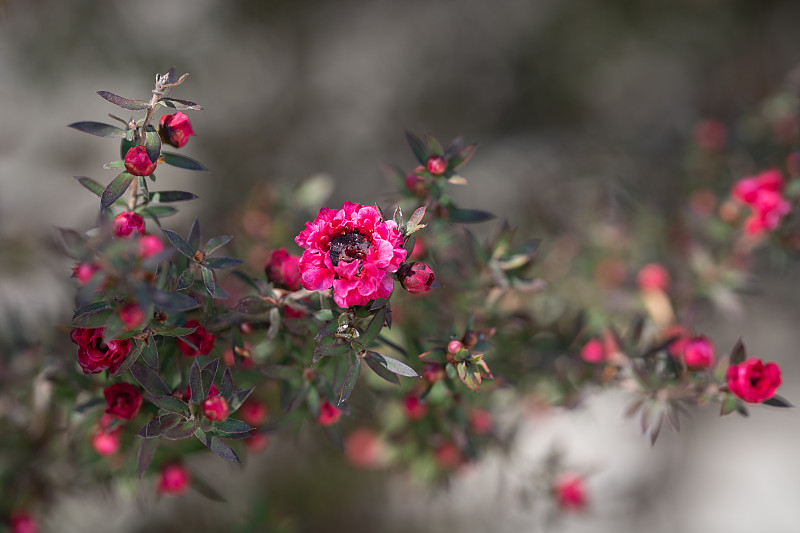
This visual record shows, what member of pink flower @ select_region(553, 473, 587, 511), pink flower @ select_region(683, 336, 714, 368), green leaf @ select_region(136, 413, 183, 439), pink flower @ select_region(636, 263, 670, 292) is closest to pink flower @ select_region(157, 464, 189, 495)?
green leaf @ select_region(136, 413, 183, 439)

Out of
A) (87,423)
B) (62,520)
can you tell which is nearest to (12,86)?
(62,520)

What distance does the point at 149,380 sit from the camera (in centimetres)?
98

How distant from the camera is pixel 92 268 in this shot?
2.51 feet

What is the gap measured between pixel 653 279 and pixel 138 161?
56.7 inches

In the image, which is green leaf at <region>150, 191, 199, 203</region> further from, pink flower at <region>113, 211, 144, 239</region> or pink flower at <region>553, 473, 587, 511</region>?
pink flower at <region>553, 473, 587, 511</region>

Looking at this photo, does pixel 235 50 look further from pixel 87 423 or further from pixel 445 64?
pixel 87 423

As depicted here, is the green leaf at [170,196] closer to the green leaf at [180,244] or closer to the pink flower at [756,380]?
the green leaf at [180,244]

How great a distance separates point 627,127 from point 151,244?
7.78 feet

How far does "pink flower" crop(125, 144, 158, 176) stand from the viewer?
3.09ft

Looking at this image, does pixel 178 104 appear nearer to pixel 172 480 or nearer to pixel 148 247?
pixel 148 247

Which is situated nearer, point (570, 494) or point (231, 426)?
point (231, 426)

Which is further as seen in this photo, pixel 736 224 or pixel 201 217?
pixel 201 217

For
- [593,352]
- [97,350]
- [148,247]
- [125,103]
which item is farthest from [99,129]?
[593,352]

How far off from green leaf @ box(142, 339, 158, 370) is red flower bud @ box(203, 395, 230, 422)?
0.11 m
